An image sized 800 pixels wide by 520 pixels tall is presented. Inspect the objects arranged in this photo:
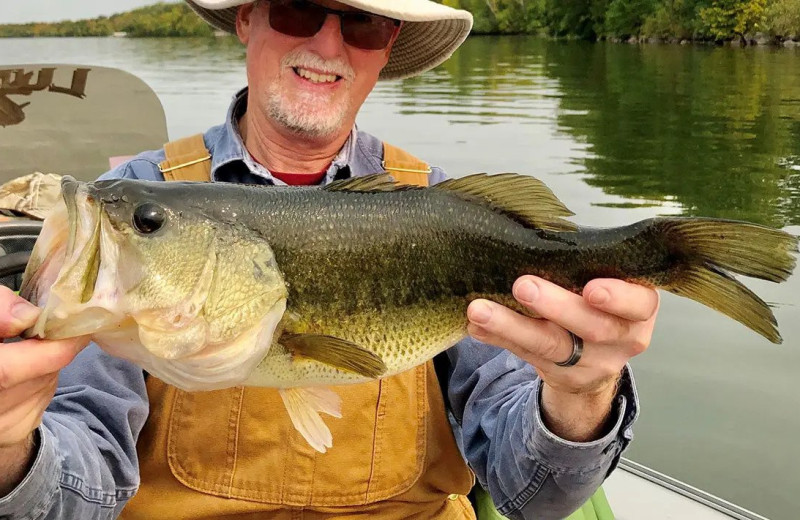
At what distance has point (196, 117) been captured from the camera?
21922 mm

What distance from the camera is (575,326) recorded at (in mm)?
1712

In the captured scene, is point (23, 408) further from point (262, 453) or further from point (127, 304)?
point (262, 453)

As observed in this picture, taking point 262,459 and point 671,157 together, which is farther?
point 671,157

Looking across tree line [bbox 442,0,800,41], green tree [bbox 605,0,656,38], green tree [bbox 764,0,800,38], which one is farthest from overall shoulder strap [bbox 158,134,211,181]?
green tree [bbox 605,0,656,38]

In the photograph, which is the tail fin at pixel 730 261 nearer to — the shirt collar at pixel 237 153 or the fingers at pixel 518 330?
the fingers at pixel 518 330

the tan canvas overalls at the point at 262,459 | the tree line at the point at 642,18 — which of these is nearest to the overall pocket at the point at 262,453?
the tan canvas overalls at the point at 262,459

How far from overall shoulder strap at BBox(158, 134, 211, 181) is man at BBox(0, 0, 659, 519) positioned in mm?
27

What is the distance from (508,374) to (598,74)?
123 ft

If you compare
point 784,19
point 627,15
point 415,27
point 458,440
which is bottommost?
point 627,15

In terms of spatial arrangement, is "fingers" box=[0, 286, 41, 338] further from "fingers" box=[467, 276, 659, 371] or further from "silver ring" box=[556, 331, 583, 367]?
"silver ring" box=[556, 331, 583, 367]

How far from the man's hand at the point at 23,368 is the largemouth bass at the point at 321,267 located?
0.04 m

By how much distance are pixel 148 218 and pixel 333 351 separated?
1.67 ft

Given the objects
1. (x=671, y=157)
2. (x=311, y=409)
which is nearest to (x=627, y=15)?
(x=671, y=157)

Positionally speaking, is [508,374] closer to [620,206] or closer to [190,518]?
[190,518]
